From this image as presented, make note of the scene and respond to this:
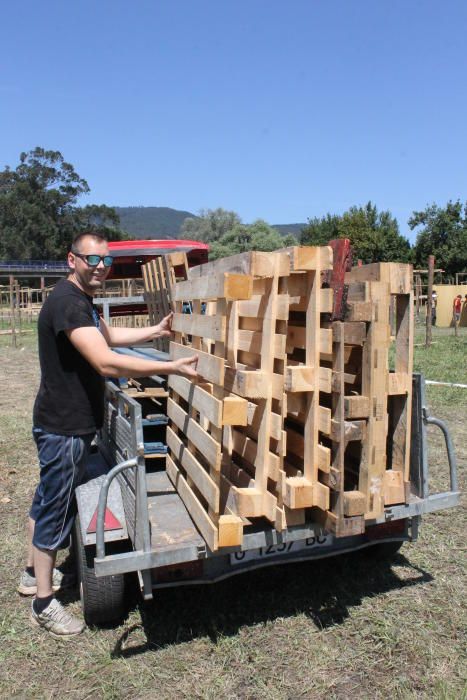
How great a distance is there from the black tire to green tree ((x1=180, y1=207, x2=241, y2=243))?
81797 mm

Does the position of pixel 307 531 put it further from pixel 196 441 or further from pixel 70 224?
pixel 70 224

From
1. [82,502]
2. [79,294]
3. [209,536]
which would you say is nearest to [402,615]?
[209,536]

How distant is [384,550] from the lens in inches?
151

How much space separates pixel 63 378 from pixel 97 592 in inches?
45.6

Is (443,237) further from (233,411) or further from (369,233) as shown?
(233,411)

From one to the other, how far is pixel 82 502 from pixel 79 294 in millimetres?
1153

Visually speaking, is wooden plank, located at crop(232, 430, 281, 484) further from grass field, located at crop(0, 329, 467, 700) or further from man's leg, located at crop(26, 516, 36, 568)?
man's leg, located at crop(26, 516, 36, 568)

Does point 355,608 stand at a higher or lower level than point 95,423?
lower

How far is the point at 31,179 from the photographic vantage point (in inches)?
3593

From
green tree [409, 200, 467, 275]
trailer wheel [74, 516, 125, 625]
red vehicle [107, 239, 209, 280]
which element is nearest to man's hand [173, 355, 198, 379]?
trailer wheel [74, 516, 125, 625]

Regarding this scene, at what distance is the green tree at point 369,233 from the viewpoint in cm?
5600

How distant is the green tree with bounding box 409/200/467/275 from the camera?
50.0 meters

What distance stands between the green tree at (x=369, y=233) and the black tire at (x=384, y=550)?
166 ft

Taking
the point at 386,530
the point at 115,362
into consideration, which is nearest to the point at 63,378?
the point at 115,362
